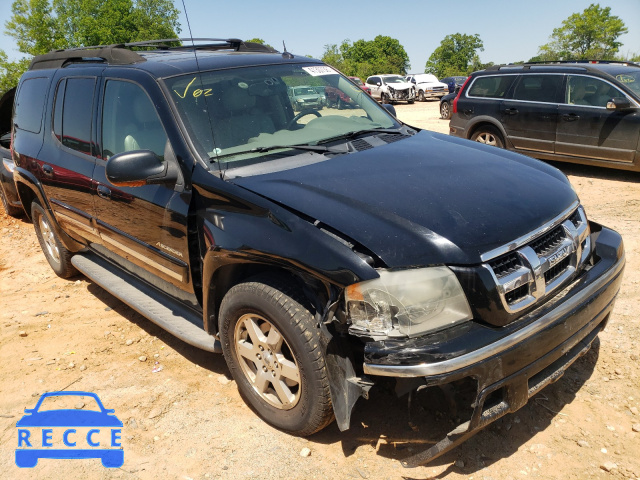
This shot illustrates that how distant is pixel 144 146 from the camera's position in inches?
135

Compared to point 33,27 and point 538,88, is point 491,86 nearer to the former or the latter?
point 538,88

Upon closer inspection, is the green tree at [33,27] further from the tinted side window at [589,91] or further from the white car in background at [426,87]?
the tinted side window at [589,91]

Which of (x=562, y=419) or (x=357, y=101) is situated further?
(x=357, y=101)

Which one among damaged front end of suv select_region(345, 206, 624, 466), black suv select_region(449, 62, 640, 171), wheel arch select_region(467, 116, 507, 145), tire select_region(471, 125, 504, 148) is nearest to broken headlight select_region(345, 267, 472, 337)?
damaged front end of suv select_region(345, 206, 624, 466)

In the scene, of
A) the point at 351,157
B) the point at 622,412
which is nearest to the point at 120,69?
the point at 351,157

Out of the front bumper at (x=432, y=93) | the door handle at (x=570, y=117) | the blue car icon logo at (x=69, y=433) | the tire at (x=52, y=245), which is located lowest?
the blue car icon logo at (x=69, y=433)

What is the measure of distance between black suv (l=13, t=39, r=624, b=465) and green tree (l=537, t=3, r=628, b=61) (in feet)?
222

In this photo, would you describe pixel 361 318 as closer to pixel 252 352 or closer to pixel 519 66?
pixel 252 352

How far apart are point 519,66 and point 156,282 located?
309 inches

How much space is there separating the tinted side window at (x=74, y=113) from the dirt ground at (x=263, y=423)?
1.51 metres

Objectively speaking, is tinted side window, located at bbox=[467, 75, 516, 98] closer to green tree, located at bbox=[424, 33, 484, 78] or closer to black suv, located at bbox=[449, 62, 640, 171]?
black suv, located at bbox=[449, 62, 640, 171]

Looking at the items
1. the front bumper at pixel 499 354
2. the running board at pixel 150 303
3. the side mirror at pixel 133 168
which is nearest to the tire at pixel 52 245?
the running board at pixel 150 303

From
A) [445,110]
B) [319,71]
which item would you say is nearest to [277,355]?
[319,71]

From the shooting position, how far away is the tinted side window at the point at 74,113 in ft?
13.0
